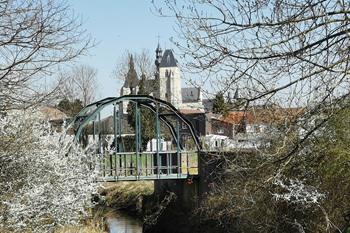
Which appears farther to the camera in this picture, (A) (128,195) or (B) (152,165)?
(A) (128,195)

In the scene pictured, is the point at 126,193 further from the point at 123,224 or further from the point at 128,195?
the point at 123,224

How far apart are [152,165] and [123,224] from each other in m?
2.55

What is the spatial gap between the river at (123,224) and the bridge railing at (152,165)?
1.80 meters

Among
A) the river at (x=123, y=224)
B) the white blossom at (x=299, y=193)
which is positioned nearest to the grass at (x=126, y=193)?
the river at (x=123, y=224)

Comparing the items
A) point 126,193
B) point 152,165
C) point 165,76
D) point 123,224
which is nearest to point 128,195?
point 126,193

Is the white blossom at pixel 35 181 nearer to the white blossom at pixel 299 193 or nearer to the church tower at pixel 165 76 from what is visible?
the white blossom at pixel 299 193

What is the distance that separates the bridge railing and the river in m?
1.80

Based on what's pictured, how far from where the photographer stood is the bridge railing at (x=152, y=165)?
23000 millimetres

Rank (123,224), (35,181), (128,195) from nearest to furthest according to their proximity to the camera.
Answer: (35,181), (123,224), (128,195)

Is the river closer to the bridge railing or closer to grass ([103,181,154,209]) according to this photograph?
grass ([103,181,154,209])

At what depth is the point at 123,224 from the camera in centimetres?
2350

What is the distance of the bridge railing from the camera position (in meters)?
23.0

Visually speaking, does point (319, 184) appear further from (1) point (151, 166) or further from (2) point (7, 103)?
(1) point (151, 166)

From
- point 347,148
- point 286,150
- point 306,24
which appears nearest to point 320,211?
point 347,148
